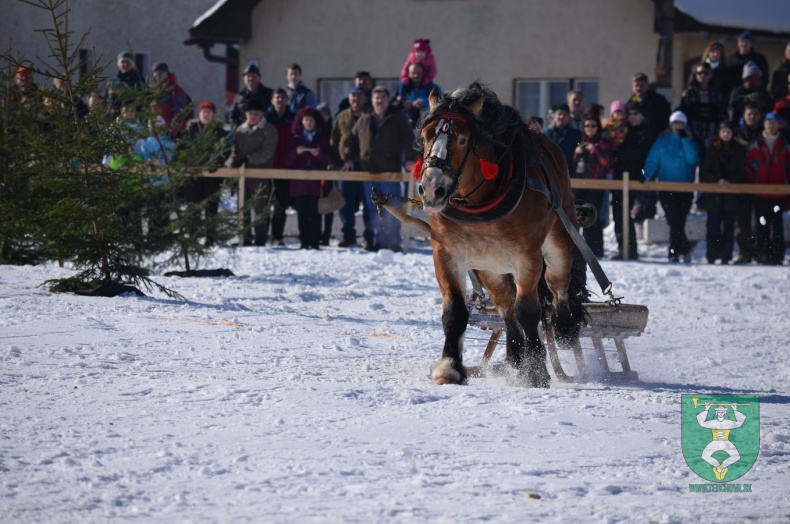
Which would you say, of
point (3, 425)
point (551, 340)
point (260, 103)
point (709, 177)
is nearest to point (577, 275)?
point (551, 340)

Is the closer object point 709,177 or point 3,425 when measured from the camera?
point 3,425

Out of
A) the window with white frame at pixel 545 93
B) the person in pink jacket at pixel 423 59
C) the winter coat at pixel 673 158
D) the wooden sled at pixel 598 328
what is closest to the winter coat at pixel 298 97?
the person in pink jacket at pixel 423 59

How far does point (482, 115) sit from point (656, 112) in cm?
935

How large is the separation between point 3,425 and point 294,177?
1031cm

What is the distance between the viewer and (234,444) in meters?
5.27

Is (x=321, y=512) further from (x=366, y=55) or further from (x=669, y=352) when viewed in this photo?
(x=366, y=55)

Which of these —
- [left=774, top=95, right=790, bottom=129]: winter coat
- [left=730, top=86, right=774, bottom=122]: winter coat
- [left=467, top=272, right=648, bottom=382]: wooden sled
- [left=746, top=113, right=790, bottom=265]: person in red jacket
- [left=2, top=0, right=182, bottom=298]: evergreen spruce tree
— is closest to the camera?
[left=467, top=272, right=648, bottom=382]: wooden sled

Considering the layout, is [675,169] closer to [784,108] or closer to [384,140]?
[784,108]

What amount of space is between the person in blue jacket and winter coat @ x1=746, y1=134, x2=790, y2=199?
2.24ft

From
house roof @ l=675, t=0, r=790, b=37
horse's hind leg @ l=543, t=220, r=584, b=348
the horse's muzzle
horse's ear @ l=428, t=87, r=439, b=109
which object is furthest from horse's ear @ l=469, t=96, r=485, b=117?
house roof @ l=675, t=0, r=790, b=37

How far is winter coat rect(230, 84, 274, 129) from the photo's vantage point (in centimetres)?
1650

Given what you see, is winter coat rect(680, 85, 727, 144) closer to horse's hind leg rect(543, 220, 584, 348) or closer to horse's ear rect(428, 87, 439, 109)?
horse's hind leg rect(543, 220, 584, 348)

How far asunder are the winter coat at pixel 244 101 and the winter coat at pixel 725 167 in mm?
5968

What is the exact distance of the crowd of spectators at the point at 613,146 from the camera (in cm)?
1519
